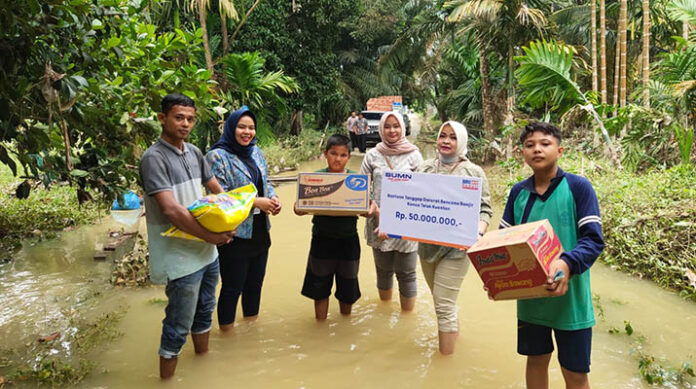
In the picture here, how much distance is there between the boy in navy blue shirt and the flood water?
0.94m

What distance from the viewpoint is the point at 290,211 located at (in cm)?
870

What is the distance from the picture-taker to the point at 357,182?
136 inches

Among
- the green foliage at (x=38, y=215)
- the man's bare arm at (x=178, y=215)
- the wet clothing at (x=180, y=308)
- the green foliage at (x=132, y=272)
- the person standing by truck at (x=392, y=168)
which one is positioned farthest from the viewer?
the green foliage at (x=38, y=215)

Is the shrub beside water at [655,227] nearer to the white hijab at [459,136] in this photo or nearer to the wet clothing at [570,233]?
the white hijab at [459,136]

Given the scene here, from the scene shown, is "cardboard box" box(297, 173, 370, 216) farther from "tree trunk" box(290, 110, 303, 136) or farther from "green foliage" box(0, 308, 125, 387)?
"tree trunk" box(290, 110, 303, 136)

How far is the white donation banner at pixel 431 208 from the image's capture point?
3094mm

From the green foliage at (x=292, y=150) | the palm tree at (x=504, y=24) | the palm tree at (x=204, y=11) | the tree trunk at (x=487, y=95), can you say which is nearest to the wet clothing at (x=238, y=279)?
the palm tree at (x=204, y=11)

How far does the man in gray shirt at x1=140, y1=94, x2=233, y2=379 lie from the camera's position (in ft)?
8.87

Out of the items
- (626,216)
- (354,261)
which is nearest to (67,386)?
(354,261)

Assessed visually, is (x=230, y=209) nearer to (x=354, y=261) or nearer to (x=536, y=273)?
(x=354, y=261)

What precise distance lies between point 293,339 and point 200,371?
0.80m

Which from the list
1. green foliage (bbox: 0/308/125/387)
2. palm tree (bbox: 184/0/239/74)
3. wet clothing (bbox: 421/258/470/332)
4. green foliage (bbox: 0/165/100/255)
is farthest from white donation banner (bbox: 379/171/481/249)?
palm tree (bbox: 184/0/239/74)

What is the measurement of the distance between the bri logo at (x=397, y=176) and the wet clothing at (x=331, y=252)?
34 centimetres

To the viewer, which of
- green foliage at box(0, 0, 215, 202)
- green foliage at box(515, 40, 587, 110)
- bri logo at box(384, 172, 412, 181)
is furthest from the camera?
Result: green foliage at box(515, 40, 587, 110)
